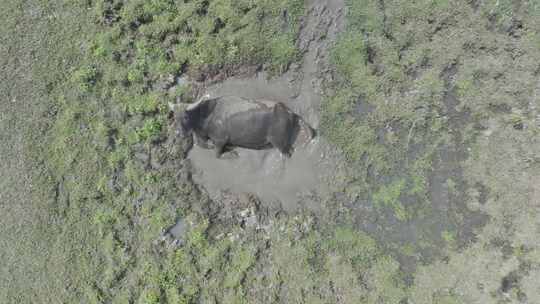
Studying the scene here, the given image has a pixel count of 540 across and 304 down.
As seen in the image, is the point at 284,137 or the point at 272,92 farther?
the point at 272,92

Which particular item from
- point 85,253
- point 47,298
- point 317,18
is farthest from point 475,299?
point 47,298

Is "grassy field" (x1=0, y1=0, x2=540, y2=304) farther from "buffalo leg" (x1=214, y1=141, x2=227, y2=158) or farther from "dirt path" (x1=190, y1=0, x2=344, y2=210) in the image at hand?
"buffalo leg" (x1=214, y1=141, x2=227, y2=158)

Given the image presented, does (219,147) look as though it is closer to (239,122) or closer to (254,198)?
(239,122)

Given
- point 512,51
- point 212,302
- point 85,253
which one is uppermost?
point 512,51

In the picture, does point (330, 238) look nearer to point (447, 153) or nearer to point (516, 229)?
point (447, 153)

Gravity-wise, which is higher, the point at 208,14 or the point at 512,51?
the point at 208,14
